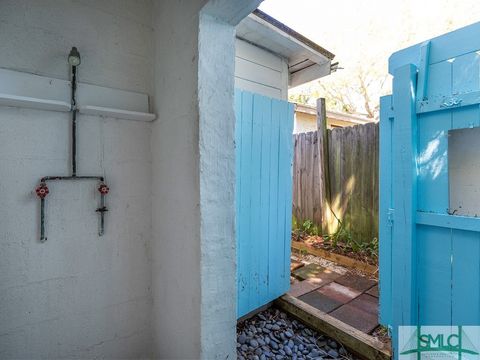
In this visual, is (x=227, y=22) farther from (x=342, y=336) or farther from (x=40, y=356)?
(x=342, y=336)

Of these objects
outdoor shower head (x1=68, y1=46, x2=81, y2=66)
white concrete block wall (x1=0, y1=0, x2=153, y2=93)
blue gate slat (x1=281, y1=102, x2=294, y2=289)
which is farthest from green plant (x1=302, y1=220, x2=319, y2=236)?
outdoor shower head (x1=68, y1=46, x2=81, y2=66)

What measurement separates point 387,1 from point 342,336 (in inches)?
362

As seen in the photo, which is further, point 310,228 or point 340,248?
point 310,228

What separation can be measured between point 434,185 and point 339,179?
7.57ft

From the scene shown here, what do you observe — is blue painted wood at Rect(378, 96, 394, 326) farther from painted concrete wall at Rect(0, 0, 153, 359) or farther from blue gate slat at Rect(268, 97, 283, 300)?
painted concrete wall at Rect(0, 0, 153, 359)

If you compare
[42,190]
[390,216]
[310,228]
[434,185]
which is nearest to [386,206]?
[390,216]

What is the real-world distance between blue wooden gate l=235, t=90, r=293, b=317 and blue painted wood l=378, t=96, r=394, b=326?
0.93 m

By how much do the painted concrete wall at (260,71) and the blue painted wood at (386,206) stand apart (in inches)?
43.6

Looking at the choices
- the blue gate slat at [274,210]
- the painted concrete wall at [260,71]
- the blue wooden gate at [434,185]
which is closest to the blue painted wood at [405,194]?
the blue wooden gate at [434,185]

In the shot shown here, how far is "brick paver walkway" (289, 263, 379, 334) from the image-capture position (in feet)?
7.46

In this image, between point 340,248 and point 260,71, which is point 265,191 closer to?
point 260,71

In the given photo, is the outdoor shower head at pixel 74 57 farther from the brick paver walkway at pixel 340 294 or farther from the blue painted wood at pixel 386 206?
the brick paver walkway at pixel 340 294

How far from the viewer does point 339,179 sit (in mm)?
3771

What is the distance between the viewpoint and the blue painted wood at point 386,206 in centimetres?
172
